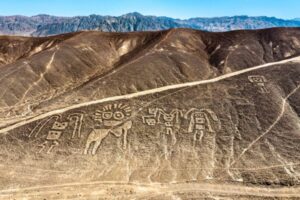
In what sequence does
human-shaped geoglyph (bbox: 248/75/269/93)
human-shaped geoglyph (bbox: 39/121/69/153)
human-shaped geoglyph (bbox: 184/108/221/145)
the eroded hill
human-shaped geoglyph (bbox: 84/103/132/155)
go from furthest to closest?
1. human-shaped geoglyph (bbox: 248/75/269/93)
2. human-shaped geoglyph (bbox: 184/108/221/145)
3. human-shaped geoglyph (bbox: 84/103/132/155)
4. human-shaped geoglyph (bbox: 39/121/69/153)
5. the eroded hill

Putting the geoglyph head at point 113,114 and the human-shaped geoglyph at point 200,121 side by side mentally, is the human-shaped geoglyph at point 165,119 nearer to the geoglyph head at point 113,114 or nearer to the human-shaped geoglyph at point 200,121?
the human-shaped geoglyph at point 200,121

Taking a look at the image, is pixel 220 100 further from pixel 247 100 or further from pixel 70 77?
pixel 70 77

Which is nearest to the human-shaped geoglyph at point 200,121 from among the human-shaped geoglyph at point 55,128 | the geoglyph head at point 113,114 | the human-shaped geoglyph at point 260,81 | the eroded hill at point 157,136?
the eroded hill at point 157,136

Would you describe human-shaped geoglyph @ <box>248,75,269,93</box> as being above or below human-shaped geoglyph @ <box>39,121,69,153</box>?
above

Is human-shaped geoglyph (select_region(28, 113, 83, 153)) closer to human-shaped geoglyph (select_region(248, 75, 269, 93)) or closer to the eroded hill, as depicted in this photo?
the eroded hill

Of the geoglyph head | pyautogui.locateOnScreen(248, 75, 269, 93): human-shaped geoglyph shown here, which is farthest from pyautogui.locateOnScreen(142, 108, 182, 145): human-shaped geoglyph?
pyautogui.locateOnScreen(248, 75, 269, 93): human-shaped geoglyph

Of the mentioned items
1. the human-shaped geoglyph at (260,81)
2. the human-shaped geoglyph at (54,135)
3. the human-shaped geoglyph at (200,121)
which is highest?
the human-shaped geoglyph at (260,81)

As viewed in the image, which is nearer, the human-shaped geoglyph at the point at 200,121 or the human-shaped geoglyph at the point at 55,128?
the human-shaped geoglyph at the point at 55,128
